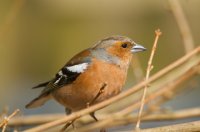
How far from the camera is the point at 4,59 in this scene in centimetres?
1323

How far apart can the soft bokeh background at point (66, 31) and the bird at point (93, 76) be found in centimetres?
594

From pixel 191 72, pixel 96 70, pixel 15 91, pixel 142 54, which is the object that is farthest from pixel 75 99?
pixel 142 54

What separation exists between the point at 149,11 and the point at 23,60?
356 cm

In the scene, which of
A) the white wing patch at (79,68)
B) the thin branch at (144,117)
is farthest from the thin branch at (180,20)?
the white wing patch at (79,68)

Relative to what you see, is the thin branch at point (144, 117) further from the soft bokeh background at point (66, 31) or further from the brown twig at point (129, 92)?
the soft bokeh background at point (66, 31)

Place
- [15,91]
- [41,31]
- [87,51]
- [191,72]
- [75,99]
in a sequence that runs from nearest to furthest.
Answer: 1. [191,72]
2. [75,99]
3. [87,51]
4. [15,91]
5. [41,31]

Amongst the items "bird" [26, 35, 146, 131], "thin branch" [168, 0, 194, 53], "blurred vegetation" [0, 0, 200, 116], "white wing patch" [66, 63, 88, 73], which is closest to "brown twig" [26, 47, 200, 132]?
"bird" [26, 35, 146, 131]

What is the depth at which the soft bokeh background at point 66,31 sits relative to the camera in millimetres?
12641

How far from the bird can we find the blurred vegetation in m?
6.23

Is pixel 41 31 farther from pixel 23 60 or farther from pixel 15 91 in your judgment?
pixel 15 91

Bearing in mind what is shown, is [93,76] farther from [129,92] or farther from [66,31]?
[66,31]

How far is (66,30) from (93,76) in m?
8.71

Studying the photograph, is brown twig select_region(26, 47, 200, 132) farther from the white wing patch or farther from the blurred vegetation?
the blurred vegetation

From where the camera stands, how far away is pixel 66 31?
14.1m
